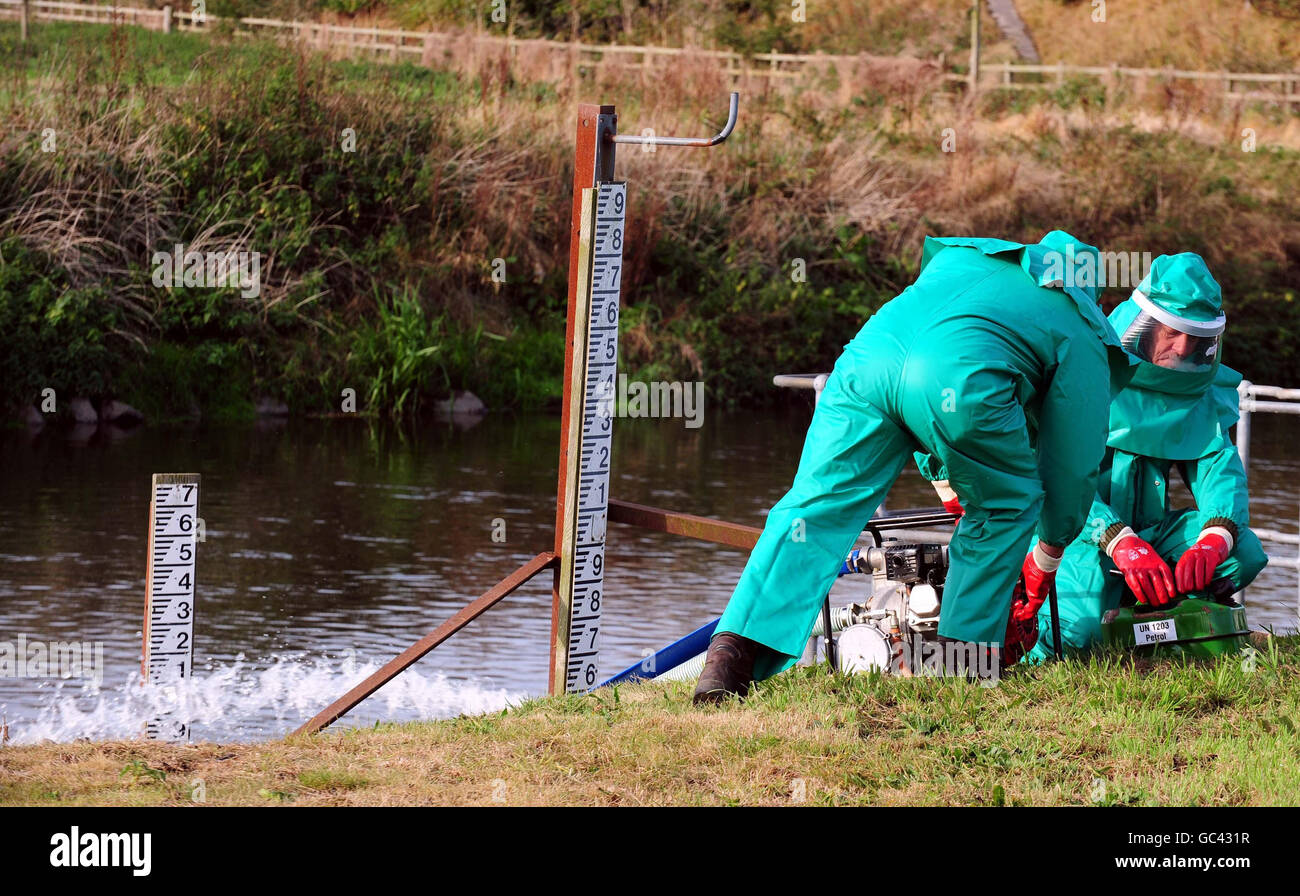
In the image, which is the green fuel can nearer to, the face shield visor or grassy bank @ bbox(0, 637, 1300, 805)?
grassy bank @ bbox(0, 637, 1300, 805)

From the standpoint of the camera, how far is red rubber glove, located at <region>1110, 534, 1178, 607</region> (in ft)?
20.7

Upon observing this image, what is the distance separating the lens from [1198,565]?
6410 millimetres

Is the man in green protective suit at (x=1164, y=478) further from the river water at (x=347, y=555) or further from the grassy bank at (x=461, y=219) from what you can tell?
the grassy bank at (x=461, y=219)

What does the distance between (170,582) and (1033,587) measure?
3480 mm

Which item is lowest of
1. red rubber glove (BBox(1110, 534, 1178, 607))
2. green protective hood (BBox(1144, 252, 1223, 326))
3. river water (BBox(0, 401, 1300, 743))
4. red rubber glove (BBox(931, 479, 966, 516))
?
river water (BBox(0, 401, 1300, 743))

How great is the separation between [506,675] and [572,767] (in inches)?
184

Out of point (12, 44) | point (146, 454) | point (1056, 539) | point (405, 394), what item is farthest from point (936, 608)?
point (12, 44)

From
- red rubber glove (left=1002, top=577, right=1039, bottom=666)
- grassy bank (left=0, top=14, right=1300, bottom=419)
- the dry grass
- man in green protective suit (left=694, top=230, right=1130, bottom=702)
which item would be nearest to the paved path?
the dry grass

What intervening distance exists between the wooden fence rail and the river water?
27.8 ft

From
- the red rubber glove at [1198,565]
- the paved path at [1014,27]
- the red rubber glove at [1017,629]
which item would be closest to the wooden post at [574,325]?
the red rubber glove at [1017,629]

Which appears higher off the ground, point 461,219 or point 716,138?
point 716,138

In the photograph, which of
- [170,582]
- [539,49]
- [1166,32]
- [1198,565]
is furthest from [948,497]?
[1166,32]

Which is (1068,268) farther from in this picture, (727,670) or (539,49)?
(539,49)

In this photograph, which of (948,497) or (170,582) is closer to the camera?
(948,497)
